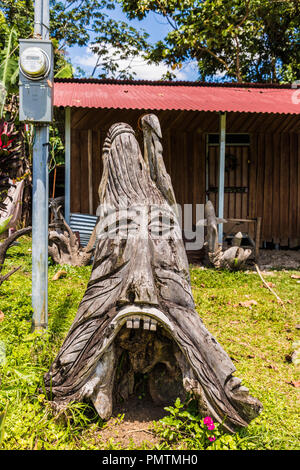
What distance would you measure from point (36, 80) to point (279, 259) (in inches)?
280

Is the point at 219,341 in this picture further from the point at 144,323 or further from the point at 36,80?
the point at 36,80

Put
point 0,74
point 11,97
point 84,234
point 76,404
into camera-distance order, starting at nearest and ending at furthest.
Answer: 1. point 76,404
2. point 0,74
3. point 84,234
4. point 11,97

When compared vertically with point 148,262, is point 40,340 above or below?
below

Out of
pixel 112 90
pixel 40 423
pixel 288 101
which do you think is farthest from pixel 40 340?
pixel 288 101

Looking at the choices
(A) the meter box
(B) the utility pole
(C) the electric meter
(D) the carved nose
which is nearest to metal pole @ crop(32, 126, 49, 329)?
(B) the utility pole

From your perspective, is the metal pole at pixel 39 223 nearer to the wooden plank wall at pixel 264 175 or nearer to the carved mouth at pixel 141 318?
the carved mouth at pixel 141 318

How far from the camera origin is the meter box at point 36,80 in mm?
3084

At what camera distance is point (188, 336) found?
231 cm

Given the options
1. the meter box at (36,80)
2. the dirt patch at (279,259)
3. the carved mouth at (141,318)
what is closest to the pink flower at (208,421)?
the carved mouth at (141,318)

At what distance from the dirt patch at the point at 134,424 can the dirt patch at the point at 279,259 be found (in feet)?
18.7
